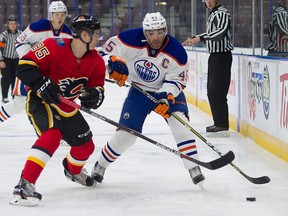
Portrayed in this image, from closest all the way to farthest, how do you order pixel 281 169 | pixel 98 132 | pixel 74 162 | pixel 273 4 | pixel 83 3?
pixel 74 162 < pixel 281 169 < pixel 273 4 < pixel 98 132 < pixel 83 3

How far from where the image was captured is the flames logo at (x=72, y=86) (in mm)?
3354

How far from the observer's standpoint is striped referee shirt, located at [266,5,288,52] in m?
4.75

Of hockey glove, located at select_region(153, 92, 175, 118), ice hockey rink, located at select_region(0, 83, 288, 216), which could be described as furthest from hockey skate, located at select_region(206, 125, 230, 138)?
hockey glove, located at select_region(153, 92, 175, 118)

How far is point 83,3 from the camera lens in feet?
48.4

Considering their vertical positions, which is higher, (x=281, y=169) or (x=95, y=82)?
(x=95, y=82)

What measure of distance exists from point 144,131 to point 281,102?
1.77m

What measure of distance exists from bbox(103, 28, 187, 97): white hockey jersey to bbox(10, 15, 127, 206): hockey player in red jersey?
32 cm

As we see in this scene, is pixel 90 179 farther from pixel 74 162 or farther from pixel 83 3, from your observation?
pixel 83 3

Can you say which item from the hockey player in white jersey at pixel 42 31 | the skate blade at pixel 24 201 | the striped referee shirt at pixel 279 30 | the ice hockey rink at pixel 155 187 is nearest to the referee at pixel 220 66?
the ice hockey rink at pixel 155 187

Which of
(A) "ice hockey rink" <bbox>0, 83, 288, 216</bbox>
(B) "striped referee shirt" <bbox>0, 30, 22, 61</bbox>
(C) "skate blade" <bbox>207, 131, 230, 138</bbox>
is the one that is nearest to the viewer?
(A) "ice hockey rink" <bbox>0, 83, 288, 216</bbox>

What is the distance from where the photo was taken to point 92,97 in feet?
10.9

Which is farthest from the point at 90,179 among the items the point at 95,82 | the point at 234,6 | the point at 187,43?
the point at 234,6

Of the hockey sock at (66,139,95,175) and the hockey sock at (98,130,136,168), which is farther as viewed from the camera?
the hockey sock at (98,130,136,168)

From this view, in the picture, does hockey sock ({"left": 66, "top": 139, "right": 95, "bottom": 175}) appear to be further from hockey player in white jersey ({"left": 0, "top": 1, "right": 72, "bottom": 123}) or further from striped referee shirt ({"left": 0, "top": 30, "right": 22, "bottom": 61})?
striped referee shirt ({"left": 0, "top": 30, "right": 22, "bottom": 61})
